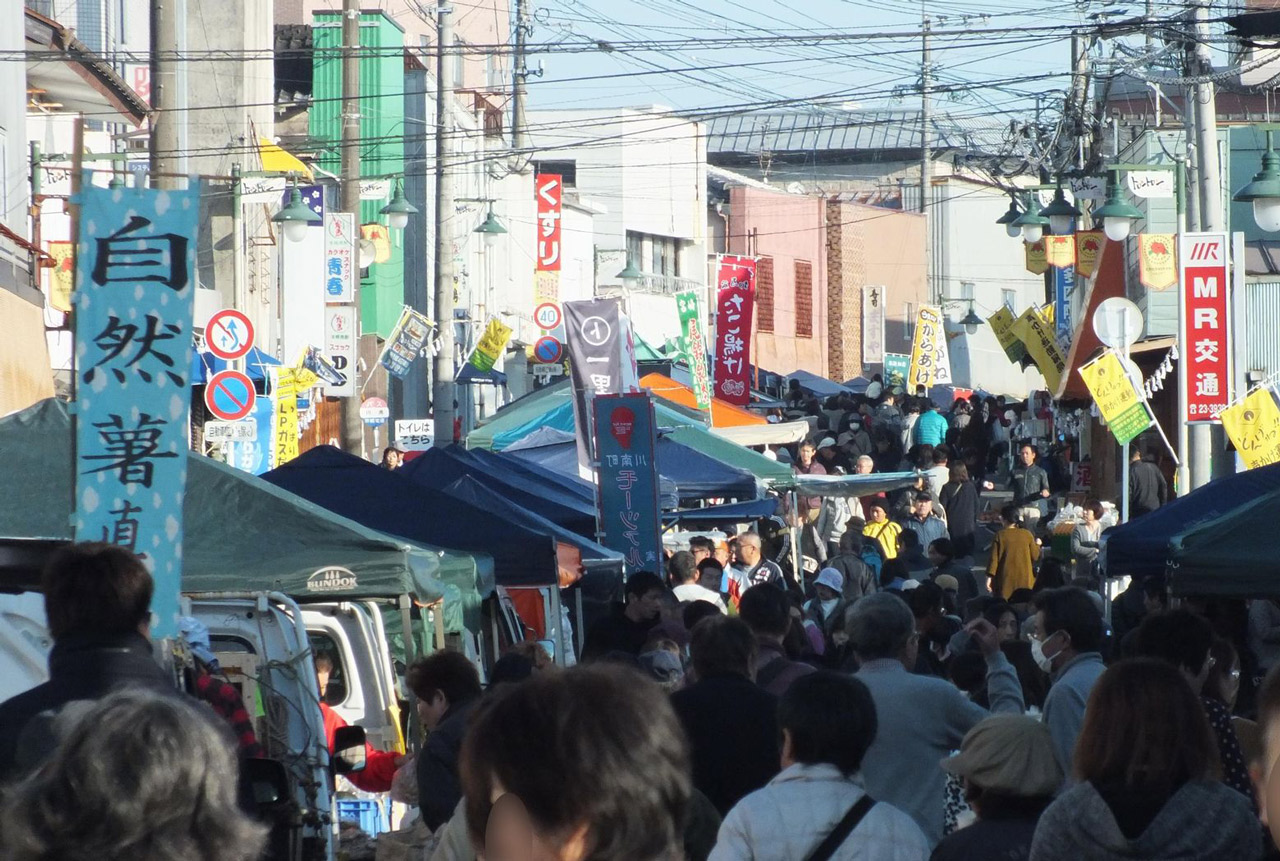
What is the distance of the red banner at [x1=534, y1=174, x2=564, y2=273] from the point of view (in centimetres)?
4353

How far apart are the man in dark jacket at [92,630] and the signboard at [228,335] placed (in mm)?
14716

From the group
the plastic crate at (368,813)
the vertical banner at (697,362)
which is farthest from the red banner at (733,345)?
the plastic crate at (368,813)

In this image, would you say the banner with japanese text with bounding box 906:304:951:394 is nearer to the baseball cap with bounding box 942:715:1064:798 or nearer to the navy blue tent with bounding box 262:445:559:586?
the navy blue tent with bounding box 262:445:559:586

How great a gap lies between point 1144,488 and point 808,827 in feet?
51.7

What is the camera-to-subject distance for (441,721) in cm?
659

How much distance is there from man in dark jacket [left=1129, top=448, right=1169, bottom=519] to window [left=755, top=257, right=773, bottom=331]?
40800 mm

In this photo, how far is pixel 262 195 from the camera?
2620cm

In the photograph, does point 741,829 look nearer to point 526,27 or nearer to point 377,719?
point 377,719

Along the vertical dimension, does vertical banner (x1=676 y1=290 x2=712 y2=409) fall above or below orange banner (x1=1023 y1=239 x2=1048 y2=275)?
below

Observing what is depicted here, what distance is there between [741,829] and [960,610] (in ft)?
34.2

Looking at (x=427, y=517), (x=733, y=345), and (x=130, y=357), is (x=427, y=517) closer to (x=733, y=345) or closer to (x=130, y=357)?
(x=130, y=357)

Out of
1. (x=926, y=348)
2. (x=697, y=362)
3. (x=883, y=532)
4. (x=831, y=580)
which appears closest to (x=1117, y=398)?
(x=831, y=580)

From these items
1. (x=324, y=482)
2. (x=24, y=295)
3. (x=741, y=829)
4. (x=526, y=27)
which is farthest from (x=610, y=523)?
(x=526, y=27)

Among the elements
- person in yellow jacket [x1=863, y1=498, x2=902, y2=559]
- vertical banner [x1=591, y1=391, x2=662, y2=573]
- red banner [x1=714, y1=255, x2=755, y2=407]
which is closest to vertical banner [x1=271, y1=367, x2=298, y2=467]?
person in yellow jacket [x1=863, y1=498, x2=902, y2=559]
